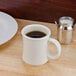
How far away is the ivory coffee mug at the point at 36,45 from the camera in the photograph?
80 centimetres

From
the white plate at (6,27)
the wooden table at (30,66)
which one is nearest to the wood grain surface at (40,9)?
the white plate at (6,27)

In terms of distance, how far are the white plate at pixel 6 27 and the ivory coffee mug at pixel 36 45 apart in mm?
120

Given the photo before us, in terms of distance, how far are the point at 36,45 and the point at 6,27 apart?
9.6 inches

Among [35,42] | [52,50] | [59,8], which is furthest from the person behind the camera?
[59,8]

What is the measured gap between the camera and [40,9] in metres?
1.07

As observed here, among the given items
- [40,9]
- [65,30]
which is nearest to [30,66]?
[65,30]

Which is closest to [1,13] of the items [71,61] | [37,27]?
[37,27]

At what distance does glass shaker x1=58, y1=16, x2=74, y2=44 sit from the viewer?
93 centimetres

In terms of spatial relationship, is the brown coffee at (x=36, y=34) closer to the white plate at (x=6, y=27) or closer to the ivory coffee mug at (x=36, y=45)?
the ivory coffee mug at (x=36, y=45)

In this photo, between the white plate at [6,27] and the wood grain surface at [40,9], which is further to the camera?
the wood grain surface at [40,9]

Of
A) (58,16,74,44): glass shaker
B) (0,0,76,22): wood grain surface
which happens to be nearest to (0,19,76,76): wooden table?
(58,16,74,44): glass shaker

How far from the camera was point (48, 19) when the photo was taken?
1086mm

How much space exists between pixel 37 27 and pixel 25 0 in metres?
0.24

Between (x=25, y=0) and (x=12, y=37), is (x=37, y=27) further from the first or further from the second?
(x=25, y=0)
